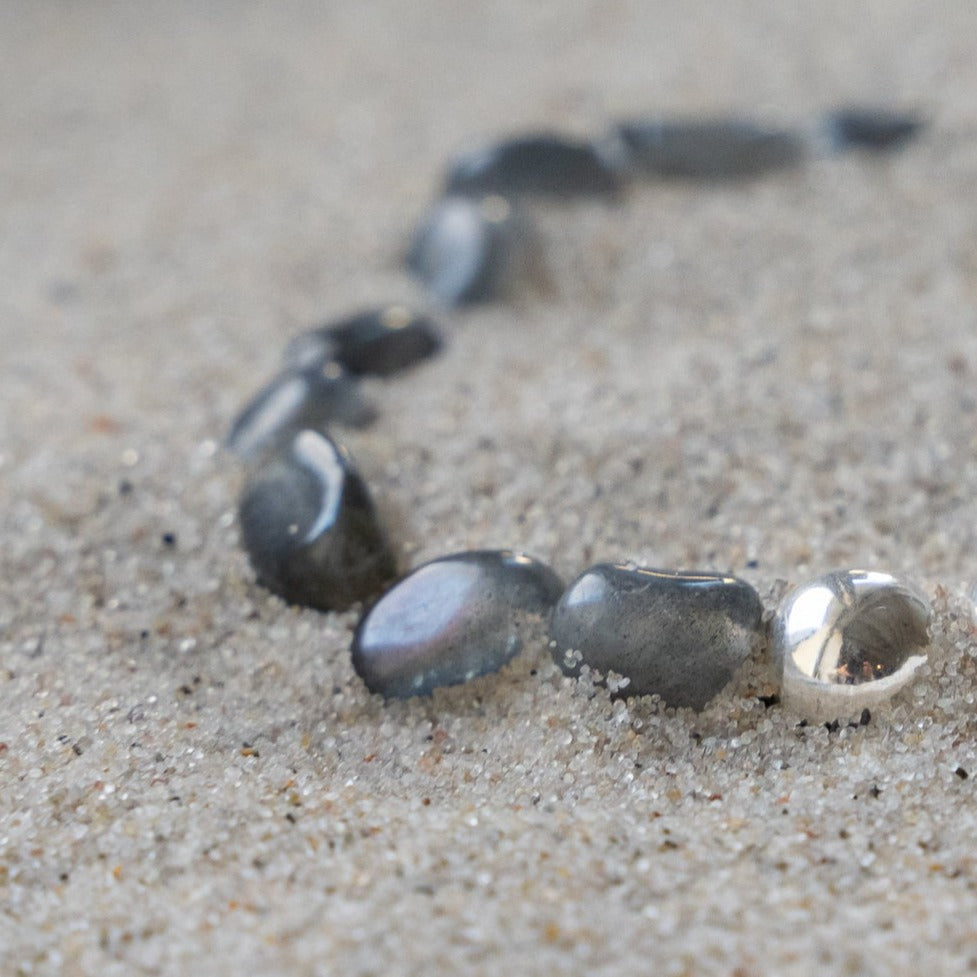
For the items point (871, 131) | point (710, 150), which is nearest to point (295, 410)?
point (710, 150)

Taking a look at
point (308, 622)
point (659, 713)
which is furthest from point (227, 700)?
point (659, 713)

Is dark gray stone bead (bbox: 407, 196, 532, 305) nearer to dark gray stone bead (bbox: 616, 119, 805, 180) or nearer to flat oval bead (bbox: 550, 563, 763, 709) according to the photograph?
dark gray stone bead (bbox: 616, 119, 805, 180)

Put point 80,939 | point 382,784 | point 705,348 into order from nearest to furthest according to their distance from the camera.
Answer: point 80,939, point 382,784, point 705,348

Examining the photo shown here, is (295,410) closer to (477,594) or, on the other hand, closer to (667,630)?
(477,594)

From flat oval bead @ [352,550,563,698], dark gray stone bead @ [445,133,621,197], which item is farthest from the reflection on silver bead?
dark gray stone bead @ [445,133,621,197]

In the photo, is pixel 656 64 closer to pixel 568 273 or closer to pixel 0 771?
pixel 568 273

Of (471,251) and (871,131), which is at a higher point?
(471,251)
